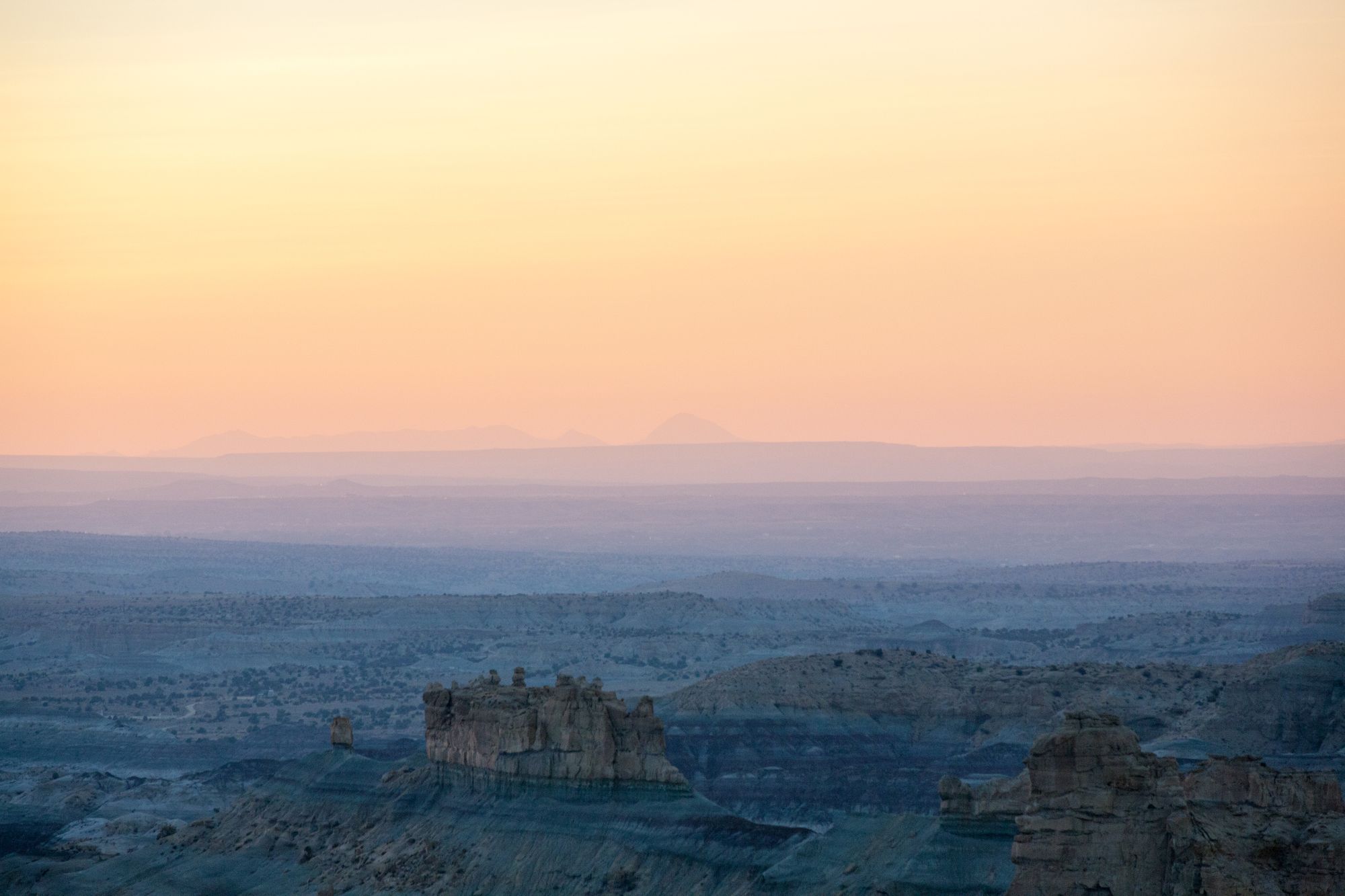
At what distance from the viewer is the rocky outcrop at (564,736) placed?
65.7 m

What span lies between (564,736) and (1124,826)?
27391 millimetres

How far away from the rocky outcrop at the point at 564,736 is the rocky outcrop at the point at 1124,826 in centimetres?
2393

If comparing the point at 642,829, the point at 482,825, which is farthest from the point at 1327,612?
the point at 642,829

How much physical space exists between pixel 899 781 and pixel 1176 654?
58.9 meters

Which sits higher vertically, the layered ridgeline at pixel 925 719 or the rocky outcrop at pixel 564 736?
the rocky outcrop at pixel 564 736

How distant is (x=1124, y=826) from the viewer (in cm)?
4175

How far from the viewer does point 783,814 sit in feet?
298

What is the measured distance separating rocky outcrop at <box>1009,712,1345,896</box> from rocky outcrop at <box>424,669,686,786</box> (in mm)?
23935

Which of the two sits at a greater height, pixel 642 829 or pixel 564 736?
pixel 564 736

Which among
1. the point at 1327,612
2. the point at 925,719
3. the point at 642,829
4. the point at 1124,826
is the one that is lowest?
the point at 925,719

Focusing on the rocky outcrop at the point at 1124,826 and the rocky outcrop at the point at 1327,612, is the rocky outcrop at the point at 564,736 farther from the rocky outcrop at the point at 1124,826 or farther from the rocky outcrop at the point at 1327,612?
the rocky outcrop at the point at 1327,612

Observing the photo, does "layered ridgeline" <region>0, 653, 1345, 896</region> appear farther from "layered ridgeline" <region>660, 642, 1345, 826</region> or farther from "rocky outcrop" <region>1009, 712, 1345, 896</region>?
"layered ridgeline" <region>660, 642, 1345, 826</region>

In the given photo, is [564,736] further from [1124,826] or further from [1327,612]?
[1327,612]

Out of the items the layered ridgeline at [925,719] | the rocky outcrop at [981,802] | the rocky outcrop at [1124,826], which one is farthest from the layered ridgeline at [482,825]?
the layered ridgeline at [925,719]
